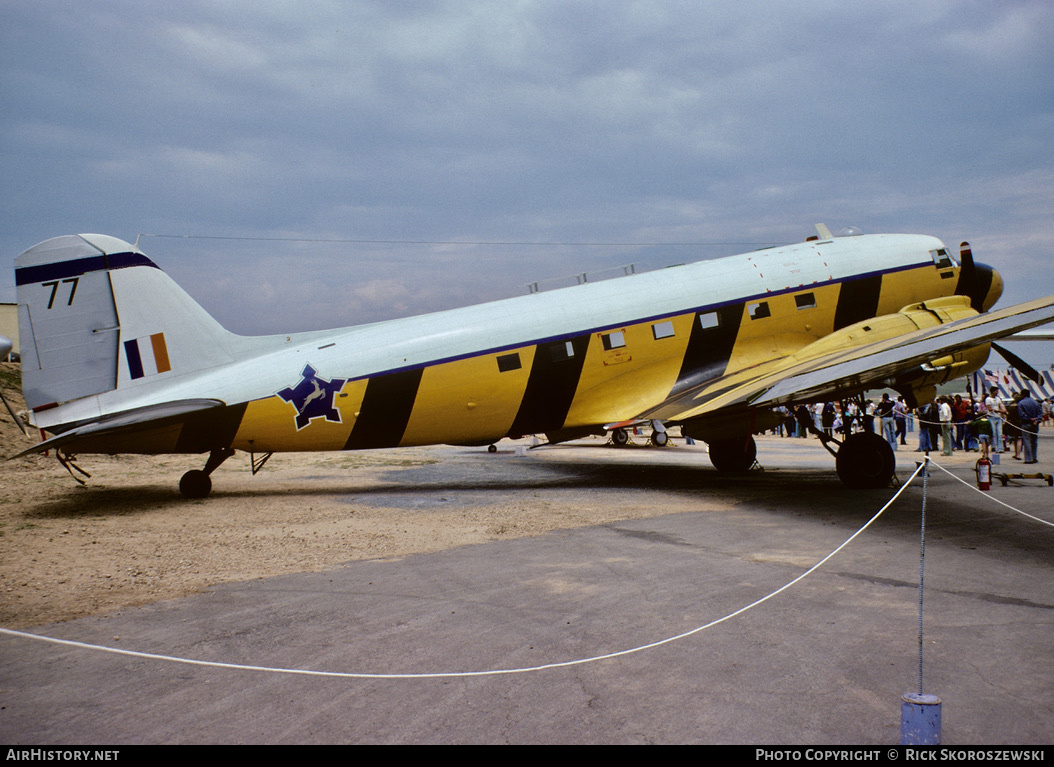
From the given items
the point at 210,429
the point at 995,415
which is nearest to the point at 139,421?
the point at 210,429

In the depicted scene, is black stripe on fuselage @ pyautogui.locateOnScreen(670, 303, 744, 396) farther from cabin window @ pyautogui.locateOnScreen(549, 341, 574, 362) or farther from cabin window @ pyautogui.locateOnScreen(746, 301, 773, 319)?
cabin window @ pyautogui.locateOnScreen(549, 341, 574, 362)

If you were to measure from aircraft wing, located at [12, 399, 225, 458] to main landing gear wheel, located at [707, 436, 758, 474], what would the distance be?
11136 millimetres

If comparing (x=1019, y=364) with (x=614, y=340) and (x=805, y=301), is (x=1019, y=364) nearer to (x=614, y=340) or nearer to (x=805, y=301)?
(x=805, y=301)

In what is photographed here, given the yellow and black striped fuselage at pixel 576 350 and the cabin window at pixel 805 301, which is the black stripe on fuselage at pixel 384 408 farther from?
the cabin window at pixel 805 301

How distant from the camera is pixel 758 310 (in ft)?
42.8

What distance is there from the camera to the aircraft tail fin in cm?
1082

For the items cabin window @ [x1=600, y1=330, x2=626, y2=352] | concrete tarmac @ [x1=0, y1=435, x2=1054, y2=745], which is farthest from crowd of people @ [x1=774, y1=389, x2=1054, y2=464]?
concrete tarmac @ [x1=0, y1=435, x2=1054, y2=745]

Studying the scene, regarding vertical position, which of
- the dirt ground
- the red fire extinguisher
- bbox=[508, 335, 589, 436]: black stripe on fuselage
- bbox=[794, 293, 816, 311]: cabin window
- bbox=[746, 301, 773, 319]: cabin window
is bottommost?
the dirt ground

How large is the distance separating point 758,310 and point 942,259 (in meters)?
4.57

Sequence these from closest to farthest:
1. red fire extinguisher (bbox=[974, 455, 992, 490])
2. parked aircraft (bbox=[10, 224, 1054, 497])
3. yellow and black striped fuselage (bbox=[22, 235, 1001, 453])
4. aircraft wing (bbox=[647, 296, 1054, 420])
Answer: aircraft wing (bbox=[647, 296, 1054, 420]) < parked aircraft (bbox=[10, 224, 1054, 497]) < yellow and black striped fuselage (bbox=[22, 235, 1001, 453]) < red fire extinguisher (bbox=[974, 455, 992, 490])

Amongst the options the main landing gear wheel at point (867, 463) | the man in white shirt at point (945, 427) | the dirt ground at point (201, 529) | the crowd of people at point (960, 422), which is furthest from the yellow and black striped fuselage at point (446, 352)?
the man in white shirt at point (945, 427)

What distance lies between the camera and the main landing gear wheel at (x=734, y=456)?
15.2 meters
